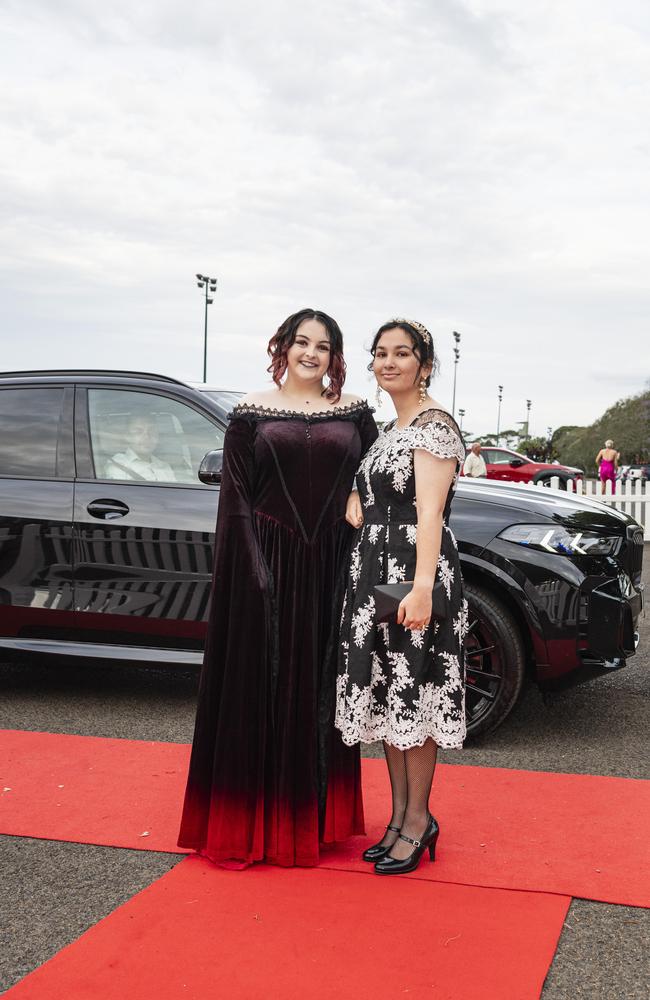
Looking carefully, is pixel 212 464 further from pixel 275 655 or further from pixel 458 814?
pixel 458 814

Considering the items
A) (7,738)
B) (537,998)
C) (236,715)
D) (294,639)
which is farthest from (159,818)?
(537,998)

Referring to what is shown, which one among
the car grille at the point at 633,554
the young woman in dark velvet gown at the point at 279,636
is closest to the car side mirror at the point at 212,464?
the young woman in dark velvet gown at the point at 279,636

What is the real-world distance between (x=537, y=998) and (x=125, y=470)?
10.9 ft

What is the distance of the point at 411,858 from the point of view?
10.4ft

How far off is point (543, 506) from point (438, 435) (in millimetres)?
1668

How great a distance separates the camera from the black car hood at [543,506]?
4.53m

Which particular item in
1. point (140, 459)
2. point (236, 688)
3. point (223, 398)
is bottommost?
point (236, 688)

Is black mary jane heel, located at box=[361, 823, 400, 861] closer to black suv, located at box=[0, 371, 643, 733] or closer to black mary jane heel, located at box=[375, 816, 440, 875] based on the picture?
black mary jane heel, located at box=[375, 816, 440, 875]

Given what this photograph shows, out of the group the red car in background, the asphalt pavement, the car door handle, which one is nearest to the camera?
the asphalt pavement

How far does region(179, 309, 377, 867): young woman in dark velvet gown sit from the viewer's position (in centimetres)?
319

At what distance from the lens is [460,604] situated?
3.20 meters

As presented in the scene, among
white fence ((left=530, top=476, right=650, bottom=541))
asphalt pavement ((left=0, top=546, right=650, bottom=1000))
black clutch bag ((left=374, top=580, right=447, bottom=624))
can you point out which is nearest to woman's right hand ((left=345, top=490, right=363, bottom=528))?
black clutch bag ((left=374, top=580, right=447, bottom=624))

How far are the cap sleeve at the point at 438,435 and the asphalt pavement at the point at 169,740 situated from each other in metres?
1.39

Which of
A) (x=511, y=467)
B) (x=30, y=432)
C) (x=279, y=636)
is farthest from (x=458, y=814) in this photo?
(x=511, y=467)
